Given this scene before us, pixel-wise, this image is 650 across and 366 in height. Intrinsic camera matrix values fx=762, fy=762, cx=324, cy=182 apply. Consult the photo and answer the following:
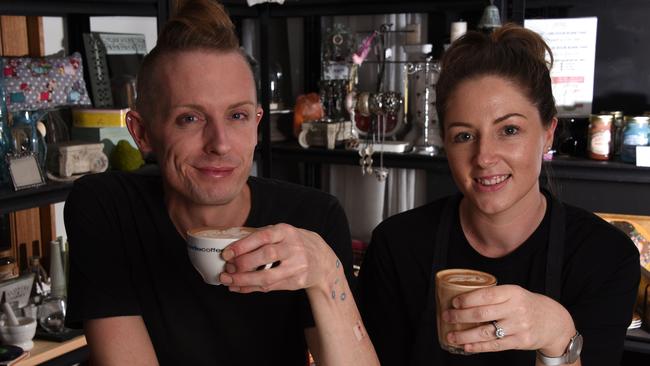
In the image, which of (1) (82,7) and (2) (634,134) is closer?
(1) (82,7)

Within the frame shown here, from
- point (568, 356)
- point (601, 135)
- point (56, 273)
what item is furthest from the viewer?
point (601, 135)

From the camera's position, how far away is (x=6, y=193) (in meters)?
2.20

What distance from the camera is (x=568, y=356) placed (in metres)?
1.20

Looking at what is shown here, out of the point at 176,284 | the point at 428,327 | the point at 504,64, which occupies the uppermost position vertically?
the point at 504,64

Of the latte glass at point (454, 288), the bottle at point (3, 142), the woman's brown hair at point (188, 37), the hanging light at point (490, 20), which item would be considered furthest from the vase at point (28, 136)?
the latte glass at point (454, 288)

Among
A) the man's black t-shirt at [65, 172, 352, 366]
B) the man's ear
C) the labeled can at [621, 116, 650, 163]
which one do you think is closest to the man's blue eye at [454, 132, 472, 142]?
the man's black t-shirt at [65, 172, 352, 366]

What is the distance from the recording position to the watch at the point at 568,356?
1.19 metres

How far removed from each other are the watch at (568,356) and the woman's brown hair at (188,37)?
0.73 m

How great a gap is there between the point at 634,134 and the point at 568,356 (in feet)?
5.11

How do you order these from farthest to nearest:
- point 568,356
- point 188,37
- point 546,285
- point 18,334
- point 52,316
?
point 52,316 < point 18,334 < point 546,285 < point 188,37 < point 568,356

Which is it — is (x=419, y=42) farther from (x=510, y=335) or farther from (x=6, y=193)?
(x=510, y=335)

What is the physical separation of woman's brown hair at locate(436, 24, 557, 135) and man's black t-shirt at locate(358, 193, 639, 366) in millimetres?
235

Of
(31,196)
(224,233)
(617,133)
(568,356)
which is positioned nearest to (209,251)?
(224,233)

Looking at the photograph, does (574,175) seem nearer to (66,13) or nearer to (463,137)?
(463,137)
